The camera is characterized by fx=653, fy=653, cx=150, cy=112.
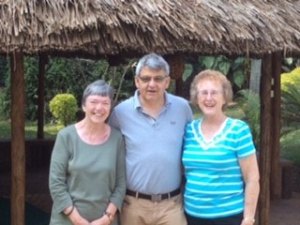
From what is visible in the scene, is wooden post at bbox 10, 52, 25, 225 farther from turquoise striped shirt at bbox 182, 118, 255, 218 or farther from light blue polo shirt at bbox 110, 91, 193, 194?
turquoise striped shirt at bbox 182, 118, 255, 218

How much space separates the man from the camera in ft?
12.7

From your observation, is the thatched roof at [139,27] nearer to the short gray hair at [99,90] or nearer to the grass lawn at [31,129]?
the short gray hair at [99,90]

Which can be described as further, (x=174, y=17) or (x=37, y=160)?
(x=37, y=160)

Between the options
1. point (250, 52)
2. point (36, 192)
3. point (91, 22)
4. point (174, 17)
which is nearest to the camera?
point (91, 22)

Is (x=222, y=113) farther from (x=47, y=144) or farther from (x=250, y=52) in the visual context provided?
(x=47, y=144)

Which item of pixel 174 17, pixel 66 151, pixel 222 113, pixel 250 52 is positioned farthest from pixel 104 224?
pixel 250 52

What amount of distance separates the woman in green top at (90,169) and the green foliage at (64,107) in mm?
10611

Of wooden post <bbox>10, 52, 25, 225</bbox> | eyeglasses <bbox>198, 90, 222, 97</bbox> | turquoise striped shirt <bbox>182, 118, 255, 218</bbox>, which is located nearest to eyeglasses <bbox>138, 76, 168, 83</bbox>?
eyeglasses <bbox>198, 90, 222, 97</bbox>

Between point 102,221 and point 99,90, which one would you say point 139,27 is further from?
point 102,221

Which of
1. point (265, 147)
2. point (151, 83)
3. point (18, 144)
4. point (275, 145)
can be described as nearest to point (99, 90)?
point (151, 83)

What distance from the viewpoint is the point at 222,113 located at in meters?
3.81

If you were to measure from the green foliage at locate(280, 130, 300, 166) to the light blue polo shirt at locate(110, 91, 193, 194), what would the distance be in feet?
21.9

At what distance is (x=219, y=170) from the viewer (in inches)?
146

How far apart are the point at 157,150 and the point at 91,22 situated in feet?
5.14
